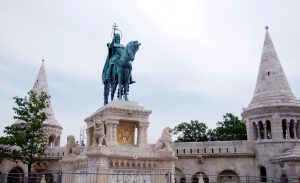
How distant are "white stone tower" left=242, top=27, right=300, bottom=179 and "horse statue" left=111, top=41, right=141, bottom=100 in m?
14.0

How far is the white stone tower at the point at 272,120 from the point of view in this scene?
26.0m

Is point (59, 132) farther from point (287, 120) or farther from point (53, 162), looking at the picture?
point (287, 120)

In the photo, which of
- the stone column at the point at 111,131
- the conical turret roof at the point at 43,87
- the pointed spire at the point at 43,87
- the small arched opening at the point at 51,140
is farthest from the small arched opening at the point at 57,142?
the stone column at the point at 111,131

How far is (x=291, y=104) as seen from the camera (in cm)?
2664

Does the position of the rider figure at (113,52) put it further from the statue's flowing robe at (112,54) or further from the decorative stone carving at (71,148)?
the decorative stone carving at (71,148)

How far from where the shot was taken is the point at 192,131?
40875 mm

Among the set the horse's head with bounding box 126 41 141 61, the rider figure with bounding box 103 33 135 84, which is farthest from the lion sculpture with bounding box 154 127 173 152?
the horse's head with bounding box 126 41 141 61

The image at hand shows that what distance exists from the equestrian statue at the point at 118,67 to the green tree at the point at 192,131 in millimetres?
24947

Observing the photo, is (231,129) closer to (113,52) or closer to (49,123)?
(49,123)

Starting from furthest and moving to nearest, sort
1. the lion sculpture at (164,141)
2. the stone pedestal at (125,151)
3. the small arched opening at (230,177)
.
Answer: the small arched opening at (230,177) → the lion sculpture at (164,141) → the stone pedestal at (125,151)

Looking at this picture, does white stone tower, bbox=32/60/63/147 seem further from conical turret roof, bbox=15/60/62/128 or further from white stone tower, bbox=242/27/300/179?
white stone tower, bbox=242/27/300/179

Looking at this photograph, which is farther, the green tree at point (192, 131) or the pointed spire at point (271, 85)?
the green tree at point (192, 131)

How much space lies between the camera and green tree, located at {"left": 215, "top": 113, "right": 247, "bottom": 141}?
3994 cm

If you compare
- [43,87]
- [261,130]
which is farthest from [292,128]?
[43,87]
